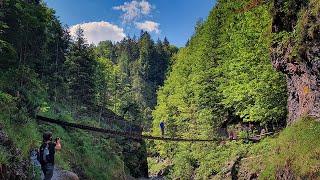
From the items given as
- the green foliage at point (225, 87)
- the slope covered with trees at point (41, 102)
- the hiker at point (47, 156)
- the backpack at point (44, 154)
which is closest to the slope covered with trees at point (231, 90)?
the green foliage at point (225, 87)

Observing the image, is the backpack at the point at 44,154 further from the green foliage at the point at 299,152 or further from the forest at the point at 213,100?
the green foliage at the point at 299,152

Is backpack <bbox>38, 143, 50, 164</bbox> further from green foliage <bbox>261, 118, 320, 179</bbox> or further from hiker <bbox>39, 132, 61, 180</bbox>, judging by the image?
green foliage <bbox>261, 118, 320, 179</bbox>

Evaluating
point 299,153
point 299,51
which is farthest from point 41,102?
point 299,51

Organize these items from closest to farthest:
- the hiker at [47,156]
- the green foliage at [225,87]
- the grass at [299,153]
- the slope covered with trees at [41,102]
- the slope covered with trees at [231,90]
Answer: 1. the hiker at [47,156]
2. the slope covered with trees at [41,102]
3. the grass at [299,153]
4. the slope covered with trees at [231,90]
5. the green foliage at [225,87]

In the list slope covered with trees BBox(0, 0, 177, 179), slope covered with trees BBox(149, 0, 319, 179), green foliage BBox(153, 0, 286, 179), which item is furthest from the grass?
slope covered with trees BBox(0, 0, 177, 179)

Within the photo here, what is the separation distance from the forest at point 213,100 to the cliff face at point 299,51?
0.20 feet

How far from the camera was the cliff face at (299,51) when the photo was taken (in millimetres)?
19364

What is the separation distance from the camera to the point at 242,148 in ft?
108

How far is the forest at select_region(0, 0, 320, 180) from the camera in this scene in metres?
17.2

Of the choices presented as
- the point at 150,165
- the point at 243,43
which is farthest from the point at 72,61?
the point at 150,165

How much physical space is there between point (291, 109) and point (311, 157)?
868cm

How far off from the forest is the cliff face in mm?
61

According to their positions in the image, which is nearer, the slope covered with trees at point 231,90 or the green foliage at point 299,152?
the green foliage at point 299,152

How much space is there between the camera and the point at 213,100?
39.9 metres
